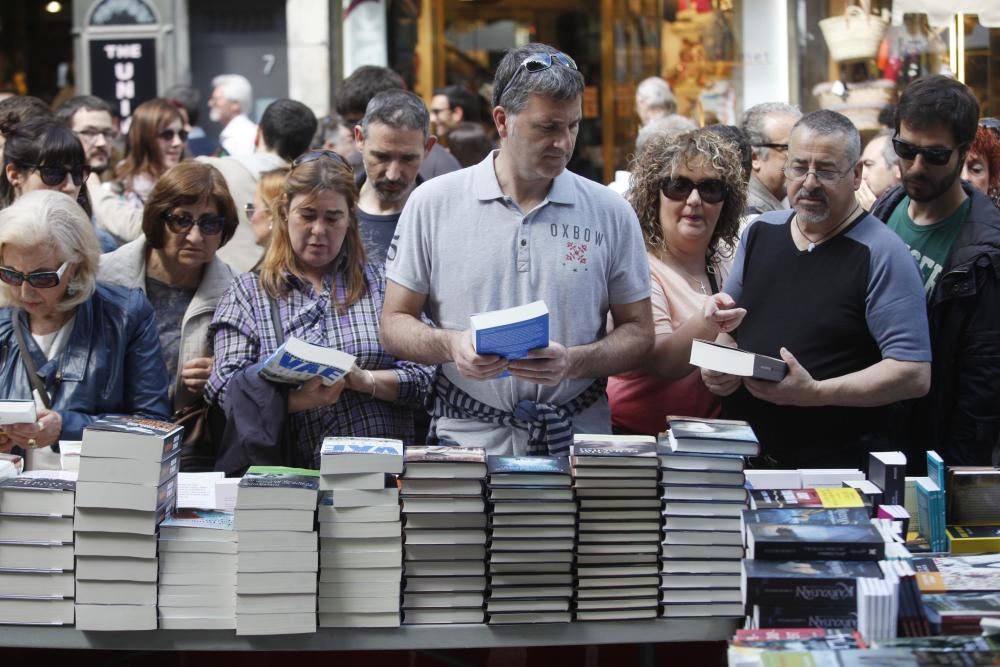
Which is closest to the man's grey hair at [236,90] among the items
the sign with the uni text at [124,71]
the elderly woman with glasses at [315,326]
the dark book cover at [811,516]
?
the sign with the uni text at [124,71]

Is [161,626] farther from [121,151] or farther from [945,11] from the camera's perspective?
[945,11]

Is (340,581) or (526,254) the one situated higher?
(526,254)

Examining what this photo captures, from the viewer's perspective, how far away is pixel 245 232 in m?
5.75

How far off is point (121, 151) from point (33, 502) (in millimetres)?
5123

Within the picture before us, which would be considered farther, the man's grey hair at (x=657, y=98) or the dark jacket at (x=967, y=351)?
the man's grey hair at (x=657, y=98)

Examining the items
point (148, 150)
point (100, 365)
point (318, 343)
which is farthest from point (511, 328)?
point (148, 150)

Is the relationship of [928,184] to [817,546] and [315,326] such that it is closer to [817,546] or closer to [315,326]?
[817,546]

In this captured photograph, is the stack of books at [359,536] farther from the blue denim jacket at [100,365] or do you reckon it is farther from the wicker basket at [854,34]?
the wicker basket at [854,34]

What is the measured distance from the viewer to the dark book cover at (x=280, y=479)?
306 centimetres

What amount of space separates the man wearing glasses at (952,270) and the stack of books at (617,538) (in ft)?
4.02

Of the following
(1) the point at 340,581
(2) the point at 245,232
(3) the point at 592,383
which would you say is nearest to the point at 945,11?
(2) the point at 245,232

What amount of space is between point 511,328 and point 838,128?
125cm

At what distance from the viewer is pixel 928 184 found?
3.97 meters

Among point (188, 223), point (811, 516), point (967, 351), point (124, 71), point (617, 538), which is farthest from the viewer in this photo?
point (124, 71)
